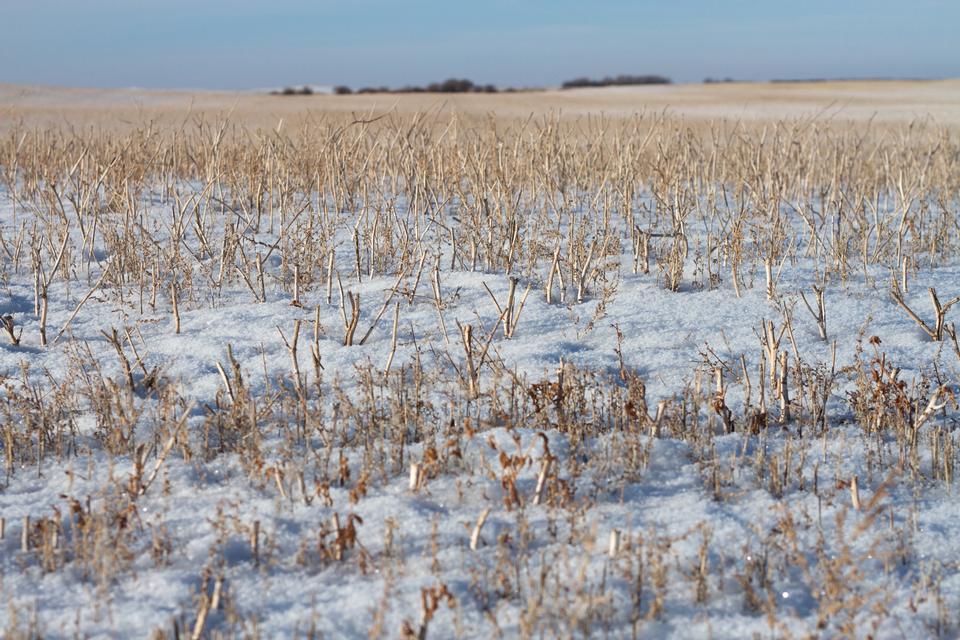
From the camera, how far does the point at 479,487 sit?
2721 millimetres

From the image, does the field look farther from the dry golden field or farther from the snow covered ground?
the dry golden field

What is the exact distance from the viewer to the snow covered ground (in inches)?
84.5

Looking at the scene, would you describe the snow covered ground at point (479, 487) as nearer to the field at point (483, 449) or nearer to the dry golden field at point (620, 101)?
the field at point (483, 449)

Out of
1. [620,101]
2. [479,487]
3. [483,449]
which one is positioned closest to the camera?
[479,487]

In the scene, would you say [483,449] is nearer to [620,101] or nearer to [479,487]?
[479,487]

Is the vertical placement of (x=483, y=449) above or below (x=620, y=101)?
below

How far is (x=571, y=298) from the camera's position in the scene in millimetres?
4660

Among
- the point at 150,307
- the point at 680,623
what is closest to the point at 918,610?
the point at 680,623

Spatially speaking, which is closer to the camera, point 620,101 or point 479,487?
point 479,487

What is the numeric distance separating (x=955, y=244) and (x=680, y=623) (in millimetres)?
4523

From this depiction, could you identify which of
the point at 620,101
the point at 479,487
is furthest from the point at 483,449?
the point at 620,101

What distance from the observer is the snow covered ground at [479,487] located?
84.5 inches

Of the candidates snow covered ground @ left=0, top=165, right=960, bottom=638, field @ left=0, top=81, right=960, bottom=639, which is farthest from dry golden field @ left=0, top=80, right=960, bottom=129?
snow covered ground @ left=0, top=165, right=960, bottom=638

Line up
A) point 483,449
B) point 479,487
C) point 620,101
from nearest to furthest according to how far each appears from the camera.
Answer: point 479,487, point 483,449, point 620,101
